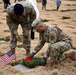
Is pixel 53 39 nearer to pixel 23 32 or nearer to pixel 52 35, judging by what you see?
pixel 52 35

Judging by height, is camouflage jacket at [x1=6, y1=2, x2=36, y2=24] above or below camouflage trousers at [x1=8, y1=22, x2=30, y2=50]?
above

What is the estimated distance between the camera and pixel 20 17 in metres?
7.36

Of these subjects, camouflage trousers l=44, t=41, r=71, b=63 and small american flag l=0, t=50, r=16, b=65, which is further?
small american flag l=0, t=50, r=16, b=65

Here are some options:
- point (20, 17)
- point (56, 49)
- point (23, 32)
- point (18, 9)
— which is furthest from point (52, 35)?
point (23, 32)

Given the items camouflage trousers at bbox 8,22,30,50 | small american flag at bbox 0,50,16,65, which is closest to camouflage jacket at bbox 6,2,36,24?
camouflage trousers at bbox 8,22,30,50

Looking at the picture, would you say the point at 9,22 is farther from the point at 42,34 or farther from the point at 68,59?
the point at 68,59

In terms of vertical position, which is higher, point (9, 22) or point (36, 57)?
point (9, 22)

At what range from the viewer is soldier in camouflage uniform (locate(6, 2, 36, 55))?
7.01 meters

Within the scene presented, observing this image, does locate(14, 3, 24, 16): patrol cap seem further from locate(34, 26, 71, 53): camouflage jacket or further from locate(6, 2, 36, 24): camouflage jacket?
locate(34, 26, 71, 53): camouflage jacket

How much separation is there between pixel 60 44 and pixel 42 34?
1.53 feet

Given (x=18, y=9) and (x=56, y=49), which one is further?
(x=18, y=9)

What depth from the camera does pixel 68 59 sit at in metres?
7.46

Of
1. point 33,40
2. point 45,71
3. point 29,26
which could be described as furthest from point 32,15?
point 33,40

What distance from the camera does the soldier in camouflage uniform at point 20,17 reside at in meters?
7.01
